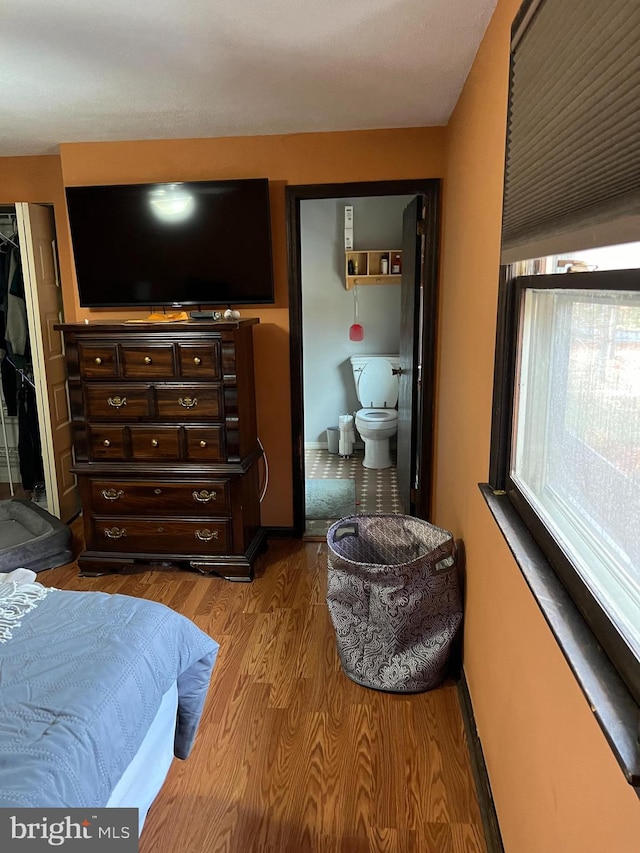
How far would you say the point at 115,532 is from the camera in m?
3.04

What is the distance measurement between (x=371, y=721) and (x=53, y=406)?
8.60 feet

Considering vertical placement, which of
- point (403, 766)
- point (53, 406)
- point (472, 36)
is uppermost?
point (472, 36)

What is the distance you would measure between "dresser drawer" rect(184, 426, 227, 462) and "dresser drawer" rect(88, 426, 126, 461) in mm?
350

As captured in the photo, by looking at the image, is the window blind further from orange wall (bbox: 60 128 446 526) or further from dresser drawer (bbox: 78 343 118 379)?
dresser drawer (bbox: 78 343 118 379)

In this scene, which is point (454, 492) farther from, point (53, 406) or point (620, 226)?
point (53, 406)

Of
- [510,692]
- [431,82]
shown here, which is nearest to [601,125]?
[510,692]

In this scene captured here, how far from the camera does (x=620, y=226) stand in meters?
0.79

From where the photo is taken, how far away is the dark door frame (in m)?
3.01

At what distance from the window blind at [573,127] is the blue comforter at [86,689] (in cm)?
130

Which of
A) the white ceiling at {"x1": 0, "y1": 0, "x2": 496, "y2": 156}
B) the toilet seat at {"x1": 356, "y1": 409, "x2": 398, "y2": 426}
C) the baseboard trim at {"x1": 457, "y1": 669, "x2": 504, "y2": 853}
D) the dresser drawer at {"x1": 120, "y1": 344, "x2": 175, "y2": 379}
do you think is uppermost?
the white ceiling at {"x1": 0, "y1": 0, "x2": 496, "y2": 156}

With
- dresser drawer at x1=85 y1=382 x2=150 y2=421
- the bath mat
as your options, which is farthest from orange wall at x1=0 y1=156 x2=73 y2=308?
the bath mat

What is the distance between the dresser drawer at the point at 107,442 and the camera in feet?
9.64

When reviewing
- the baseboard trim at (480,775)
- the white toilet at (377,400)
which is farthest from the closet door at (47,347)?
the baseboard trim at (480,775)

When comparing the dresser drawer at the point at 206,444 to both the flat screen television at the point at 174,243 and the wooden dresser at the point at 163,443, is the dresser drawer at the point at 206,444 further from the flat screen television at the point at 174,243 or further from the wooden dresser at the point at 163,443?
the flat screen television at the point at 174,243
